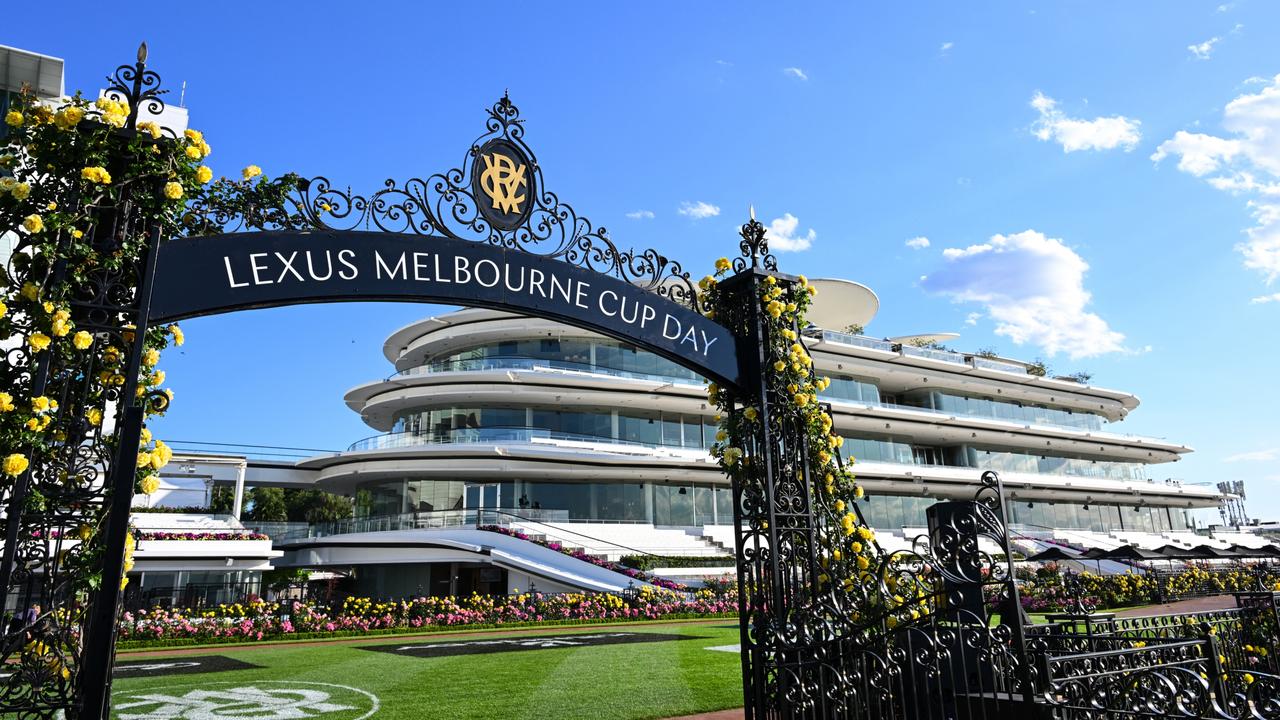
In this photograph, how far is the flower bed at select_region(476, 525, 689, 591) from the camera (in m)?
27.9

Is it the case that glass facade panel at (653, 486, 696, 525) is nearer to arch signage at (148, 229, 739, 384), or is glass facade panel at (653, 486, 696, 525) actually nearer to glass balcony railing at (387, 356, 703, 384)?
glass balcony railing at (387, 356, 703, 384)

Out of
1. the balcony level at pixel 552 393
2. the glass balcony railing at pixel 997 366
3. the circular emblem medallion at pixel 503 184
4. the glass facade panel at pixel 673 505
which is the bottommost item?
the glass facade panel at pixel 673 505

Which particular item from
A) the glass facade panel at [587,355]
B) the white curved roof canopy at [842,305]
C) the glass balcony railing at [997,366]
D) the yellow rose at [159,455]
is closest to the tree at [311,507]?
the glass facade panel at [587,355]

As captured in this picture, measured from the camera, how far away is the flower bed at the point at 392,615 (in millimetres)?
18328

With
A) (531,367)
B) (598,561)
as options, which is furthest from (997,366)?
(598,561)

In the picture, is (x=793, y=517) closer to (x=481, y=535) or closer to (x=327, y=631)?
(x=327, y=631)

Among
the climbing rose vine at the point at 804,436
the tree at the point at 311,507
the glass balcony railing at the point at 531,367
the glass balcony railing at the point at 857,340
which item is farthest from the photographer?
the tree at the point at 311,507

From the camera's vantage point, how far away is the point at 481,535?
3144cm

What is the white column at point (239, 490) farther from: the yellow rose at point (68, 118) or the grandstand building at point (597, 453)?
the yellow rose at point (68, 118)

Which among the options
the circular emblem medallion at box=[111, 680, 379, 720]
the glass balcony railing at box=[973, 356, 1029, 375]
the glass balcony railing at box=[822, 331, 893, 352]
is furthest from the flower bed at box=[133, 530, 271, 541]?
the glass balcony railing at box=[973, 356, 1029, 375]

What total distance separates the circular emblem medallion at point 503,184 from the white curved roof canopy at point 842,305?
38.8 m

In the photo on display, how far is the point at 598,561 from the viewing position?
2978 cm

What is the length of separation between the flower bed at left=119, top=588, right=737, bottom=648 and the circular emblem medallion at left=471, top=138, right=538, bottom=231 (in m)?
14.4

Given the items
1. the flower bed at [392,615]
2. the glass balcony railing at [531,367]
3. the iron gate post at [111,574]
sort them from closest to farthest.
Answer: the iron gate post at [111,574] < the flower bed at [392,615] < the glass balcony railing at [531,367]
